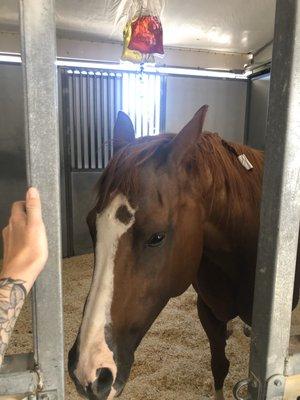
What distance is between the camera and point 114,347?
2.65ft

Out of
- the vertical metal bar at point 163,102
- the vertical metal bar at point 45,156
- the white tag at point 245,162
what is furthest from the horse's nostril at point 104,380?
the vertical metal bar at point 163,102

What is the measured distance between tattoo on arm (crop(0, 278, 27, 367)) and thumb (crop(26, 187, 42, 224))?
0.27 ft

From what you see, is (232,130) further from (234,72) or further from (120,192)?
(120,192)

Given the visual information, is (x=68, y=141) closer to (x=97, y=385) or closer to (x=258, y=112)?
(x=258, y=112)

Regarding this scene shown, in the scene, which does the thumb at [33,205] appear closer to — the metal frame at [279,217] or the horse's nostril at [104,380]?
the metal frame at [279,217]

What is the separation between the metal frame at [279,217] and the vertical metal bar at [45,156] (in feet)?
0.96

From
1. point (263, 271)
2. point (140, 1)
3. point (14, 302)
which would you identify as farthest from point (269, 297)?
point (140, 1)

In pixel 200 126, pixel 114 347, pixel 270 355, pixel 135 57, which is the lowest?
pixel 114 347

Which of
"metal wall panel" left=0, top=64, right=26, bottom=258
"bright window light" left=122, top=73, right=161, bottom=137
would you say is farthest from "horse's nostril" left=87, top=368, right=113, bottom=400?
"bright window light" left=122, top=73, right=161, bottom=137

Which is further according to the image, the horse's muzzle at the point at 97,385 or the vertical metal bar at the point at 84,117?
the vertical metal bar at the point at 84,117

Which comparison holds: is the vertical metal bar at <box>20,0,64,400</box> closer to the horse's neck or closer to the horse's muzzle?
the horse's muzzle

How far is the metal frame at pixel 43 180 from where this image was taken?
44 cm

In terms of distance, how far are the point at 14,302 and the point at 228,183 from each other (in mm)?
716

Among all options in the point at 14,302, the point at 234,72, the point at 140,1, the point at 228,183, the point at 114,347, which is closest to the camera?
the point at 14,302
